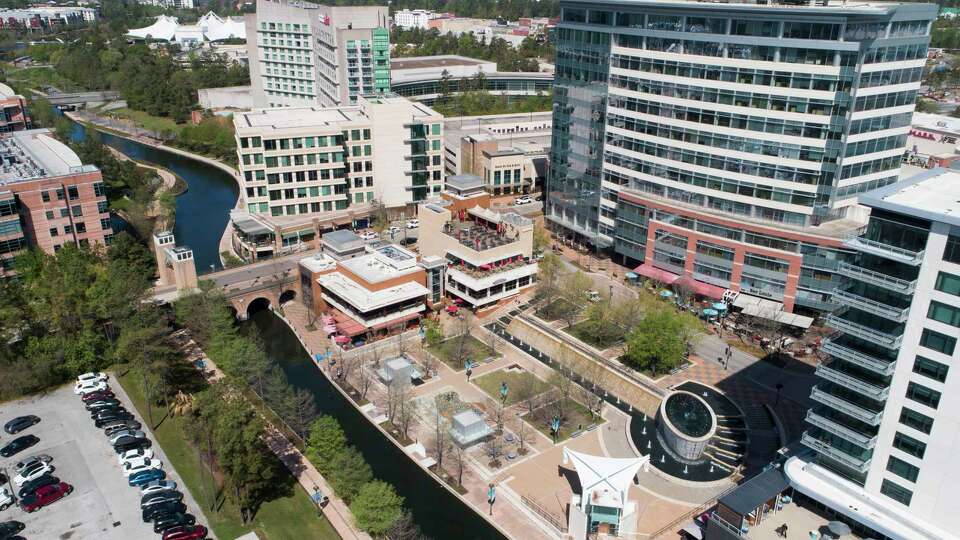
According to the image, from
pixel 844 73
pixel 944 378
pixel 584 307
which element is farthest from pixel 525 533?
pixel 844 73

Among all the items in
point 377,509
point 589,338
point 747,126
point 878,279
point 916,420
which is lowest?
point 589,338

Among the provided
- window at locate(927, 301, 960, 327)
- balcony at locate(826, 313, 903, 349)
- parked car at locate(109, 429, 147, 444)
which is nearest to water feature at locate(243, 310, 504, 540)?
parked car at locate(109, 429, 147, 444)

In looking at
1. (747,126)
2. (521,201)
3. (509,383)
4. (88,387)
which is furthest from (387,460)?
(521,201)

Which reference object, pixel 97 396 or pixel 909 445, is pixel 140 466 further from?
pixel 909 445

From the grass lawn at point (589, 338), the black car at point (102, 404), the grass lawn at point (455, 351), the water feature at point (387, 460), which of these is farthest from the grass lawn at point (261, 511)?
the grass lawn at point (589, 338)

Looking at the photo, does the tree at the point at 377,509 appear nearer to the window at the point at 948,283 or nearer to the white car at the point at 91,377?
the white car at the point at 91,377
